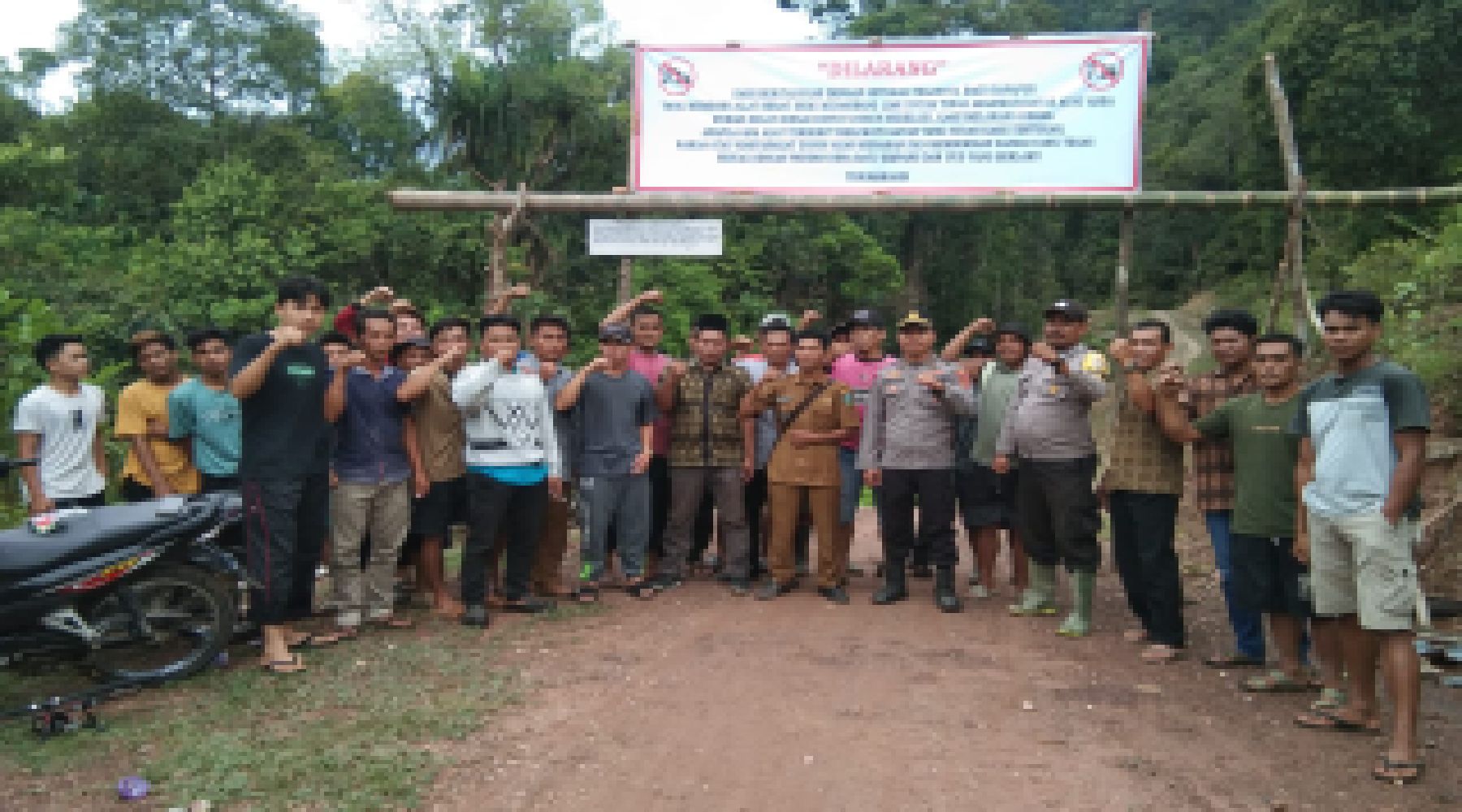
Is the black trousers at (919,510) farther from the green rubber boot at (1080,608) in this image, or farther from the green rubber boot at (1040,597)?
the green rubber boot at (1080,608)

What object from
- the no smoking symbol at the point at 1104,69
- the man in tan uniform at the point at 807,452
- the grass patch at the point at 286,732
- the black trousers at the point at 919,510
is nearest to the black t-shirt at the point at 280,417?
the grass patch at the point at 286,732

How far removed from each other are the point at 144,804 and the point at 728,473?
12.2 feet

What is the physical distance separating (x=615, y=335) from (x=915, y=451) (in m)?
1.98

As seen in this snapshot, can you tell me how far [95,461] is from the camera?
5.13 m

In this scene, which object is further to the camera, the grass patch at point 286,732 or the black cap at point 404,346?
the black cap at point 404,346

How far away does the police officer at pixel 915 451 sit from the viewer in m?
5.85

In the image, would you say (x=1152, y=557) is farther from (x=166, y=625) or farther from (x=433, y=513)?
(x=166, y=625)

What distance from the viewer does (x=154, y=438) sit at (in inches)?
205

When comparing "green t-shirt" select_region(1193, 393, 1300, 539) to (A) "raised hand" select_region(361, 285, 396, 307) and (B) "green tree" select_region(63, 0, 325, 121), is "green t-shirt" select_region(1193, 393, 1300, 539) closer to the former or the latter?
(A) "raised hand" select_region(361, 285, 396, 307)

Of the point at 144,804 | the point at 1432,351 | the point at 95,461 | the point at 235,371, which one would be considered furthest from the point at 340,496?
the point at 1432,351

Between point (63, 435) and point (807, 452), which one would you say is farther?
point (807, 452)

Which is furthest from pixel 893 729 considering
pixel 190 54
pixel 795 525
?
pixel 190 54

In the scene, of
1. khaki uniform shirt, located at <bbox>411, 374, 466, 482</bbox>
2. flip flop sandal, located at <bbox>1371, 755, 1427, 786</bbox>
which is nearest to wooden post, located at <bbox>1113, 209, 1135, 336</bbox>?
flip flop sandal, located at <bbox>1371, 755, 1427, 786</bbox>

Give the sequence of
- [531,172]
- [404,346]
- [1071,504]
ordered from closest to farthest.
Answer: [1071,504] < [404,346] < [531,172]
